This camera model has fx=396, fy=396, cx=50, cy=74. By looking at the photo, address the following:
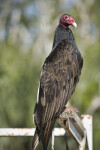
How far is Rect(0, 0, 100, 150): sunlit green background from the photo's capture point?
33.9 feet

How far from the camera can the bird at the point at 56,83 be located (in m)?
3.93

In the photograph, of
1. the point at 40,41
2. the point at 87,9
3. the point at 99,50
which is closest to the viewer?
the point at 99,50

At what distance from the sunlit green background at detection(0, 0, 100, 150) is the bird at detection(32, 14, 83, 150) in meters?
5.21

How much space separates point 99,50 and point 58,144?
272 inches

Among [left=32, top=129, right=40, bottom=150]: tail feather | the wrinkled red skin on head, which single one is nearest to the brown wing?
[left=32, top=129, right=40, bottom=150]: tail feather

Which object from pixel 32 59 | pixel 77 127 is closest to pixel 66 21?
pixel 77 127

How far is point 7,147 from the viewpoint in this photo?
392 inches

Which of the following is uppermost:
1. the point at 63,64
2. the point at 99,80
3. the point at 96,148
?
the point at 63,64

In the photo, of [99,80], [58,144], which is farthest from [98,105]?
[58,144]

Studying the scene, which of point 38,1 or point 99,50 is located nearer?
point 99,50

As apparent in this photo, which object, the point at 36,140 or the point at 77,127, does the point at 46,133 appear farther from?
the point at 77,127

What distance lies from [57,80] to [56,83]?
0.04 meters

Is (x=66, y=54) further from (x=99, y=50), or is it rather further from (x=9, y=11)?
(x=9, y=11)

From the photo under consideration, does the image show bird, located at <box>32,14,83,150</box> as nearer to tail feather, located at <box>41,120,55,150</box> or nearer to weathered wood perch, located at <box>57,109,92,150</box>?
tail feather, located at <box>41,120,55,150</box>
